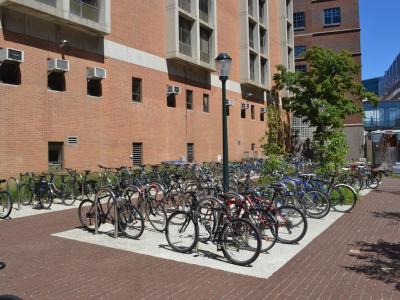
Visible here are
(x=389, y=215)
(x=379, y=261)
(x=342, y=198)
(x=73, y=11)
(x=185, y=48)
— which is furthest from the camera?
(x=185, y=48)

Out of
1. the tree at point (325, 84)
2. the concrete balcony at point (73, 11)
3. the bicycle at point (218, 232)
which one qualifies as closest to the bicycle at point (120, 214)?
the bicycle at point (218, 232)

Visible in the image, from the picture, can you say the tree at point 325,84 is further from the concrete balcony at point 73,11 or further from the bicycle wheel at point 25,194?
the bicycle wheel at point 25,194

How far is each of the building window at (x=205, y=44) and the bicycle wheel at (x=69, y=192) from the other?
53.9 ft

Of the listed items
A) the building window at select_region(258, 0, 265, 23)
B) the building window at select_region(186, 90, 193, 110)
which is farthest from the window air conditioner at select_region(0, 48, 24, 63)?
the building window at select_region(258, 0, 265, 23)

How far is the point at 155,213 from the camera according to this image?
9703 millimetres

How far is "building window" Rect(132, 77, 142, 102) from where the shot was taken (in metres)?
22.6

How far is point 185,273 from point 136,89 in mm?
17237

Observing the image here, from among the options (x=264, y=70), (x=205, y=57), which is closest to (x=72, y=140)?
(x=205, y=57)

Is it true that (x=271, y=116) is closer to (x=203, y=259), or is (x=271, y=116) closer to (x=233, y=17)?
(x=233, y=17)

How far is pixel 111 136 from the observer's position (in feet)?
67.4

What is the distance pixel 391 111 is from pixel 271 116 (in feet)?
128

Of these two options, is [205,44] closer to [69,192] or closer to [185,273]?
[69,192]

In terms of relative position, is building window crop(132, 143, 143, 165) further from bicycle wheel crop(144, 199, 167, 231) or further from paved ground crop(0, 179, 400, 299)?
paved ground crop(0, 179, 400, 299)

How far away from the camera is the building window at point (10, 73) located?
52.1ft
